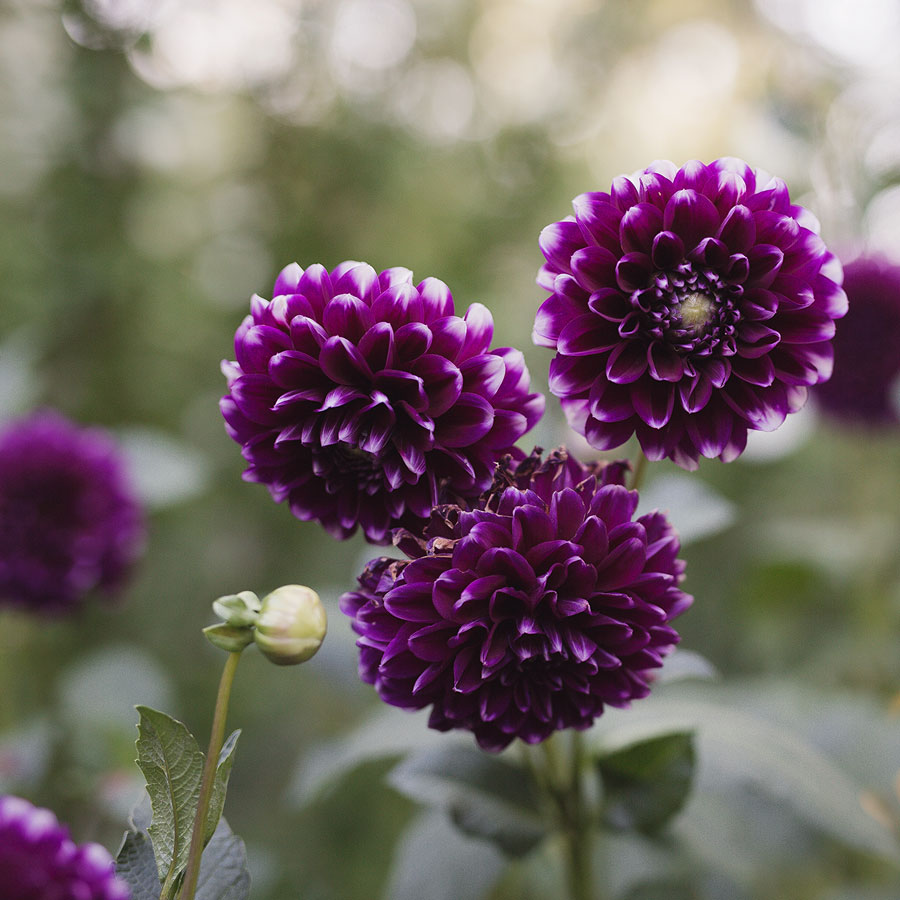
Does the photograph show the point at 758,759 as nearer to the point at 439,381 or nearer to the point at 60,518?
the point at 439,381

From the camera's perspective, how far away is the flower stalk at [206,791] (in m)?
0.31

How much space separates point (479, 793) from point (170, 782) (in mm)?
277

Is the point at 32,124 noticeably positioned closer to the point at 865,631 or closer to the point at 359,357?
the point at 359,357

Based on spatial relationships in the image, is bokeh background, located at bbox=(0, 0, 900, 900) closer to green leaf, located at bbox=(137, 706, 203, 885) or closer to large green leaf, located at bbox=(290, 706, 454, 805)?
large green leaf, located at bbox=(290, 706, 454, 805)

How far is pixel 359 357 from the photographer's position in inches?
13.3

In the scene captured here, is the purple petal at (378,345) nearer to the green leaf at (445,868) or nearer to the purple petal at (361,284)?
the purple petal at (361,284)

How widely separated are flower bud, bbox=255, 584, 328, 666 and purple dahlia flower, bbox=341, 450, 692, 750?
0.03 meters

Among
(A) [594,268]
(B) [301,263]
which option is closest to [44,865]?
(A) [594,268]

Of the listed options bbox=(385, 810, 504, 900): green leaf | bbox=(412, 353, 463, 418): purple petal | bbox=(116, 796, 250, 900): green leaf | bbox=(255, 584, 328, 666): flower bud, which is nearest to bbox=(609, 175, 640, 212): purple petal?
bbox=(412, 353, 463, 418): purple petal

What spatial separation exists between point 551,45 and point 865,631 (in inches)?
52.6

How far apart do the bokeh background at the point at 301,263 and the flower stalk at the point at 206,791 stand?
0.58 m

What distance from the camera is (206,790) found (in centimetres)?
31

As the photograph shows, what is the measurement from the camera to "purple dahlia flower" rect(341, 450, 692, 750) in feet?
1.08

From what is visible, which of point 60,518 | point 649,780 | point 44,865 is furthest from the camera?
point 60,518
